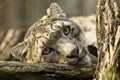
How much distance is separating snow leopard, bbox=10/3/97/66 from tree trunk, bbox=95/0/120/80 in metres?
0.52

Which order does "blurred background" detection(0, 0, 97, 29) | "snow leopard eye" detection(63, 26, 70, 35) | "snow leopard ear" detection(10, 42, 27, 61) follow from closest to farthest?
"snow leopard eye" detection(63, 26, 70, 35)
"snow leopard ear" detection(10, 42, 27, 61)
"blurred background" detection(0, 0, 97, 29)

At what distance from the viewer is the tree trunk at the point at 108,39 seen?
2.50 m

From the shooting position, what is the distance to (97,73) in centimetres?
265

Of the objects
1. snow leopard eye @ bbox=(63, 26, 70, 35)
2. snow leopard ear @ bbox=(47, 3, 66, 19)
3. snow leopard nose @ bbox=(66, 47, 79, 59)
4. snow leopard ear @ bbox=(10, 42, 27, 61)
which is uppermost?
snow leopard ear @ bbox=(47, 3, 66, 19)

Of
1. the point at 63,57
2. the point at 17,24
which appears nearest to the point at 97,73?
the point at 63,57

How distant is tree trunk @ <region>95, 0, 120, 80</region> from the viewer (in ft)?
8.20

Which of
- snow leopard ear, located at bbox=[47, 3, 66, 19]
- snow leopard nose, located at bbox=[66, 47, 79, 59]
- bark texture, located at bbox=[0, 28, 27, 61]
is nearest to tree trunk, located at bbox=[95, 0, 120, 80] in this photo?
snow leopard nose, located at bbox=[66, 47, 79, 59]

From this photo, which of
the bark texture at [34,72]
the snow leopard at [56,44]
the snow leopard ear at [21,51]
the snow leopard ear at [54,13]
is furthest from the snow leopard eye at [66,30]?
the bark texture at [34,72]

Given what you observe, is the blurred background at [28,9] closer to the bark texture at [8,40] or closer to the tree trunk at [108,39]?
the bark texture at [8,40]

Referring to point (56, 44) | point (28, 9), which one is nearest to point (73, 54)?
point (56, 44)

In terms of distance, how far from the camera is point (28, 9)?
27.1 ft

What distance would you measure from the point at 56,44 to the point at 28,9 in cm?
499

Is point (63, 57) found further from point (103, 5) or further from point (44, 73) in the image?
point (103, 5)

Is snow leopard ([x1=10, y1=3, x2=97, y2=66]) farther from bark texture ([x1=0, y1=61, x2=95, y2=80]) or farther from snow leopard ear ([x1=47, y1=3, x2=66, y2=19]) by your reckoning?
bark texture ([x1=0, y1=61, x2=95, y2=80])
